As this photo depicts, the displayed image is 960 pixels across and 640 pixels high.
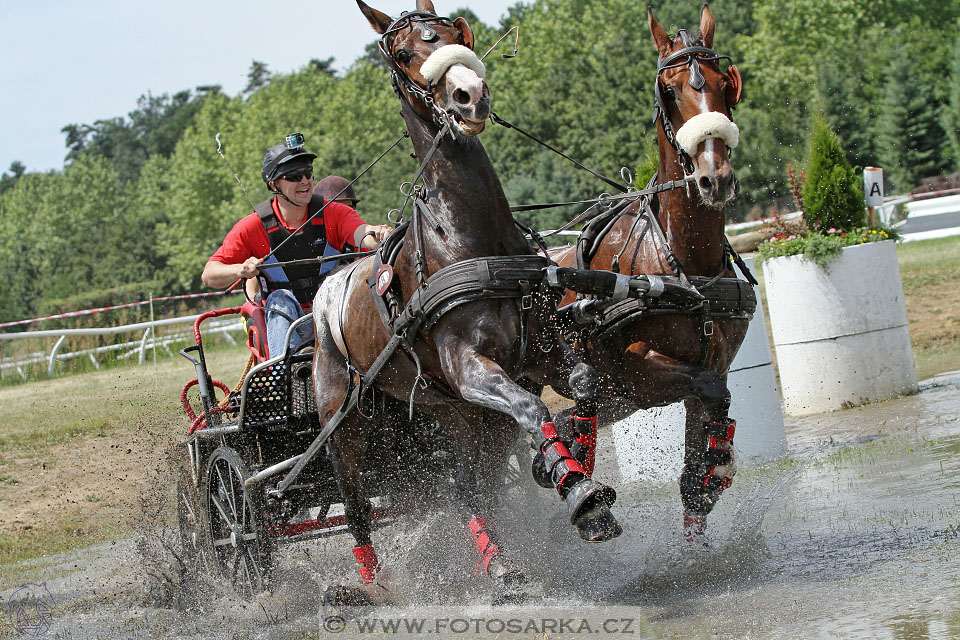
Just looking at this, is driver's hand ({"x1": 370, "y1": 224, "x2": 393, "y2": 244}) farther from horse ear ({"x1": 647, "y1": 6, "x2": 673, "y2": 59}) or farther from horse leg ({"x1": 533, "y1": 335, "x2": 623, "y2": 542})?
horse ear ({"x1": 647, "y1": 6, "x2": 673, "y2": 59})

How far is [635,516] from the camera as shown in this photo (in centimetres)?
616

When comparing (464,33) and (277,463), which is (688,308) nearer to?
(464,33)

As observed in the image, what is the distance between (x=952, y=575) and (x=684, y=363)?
1374 millimetres

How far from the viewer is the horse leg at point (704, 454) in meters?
4.59

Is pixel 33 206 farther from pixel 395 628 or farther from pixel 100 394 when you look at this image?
pixel 395 628

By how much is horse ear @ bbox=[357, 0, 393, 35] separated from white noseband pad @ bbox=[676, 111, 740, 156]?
1347 mm

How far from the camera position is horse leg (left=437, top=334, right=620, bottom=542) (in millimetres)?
3643

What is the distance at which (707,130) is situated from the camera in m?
4.36

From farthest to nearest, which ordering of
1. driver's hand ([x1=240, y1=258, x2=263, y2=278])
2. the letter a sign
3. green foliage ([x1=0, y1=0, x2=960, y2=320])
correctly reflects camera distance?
green foliage ([x1=0, y1=0, x2=960, y2=320]) → the letter a sign → driver's hand ([x1=240, y1=258, x2=263, y2=278])

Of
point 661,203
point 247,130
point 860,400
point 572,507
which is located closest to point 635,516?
point 661,203

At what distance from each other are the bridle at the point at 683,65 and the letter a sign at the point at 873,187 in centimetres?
546

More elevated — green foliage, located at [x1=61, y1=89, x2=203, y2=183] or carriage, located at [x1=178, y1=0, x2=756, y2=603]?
green foliage, located at [x1=61, y1=89, x2=203, y2=183]

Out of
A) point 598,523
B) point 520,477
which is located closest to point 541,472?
point 598,523

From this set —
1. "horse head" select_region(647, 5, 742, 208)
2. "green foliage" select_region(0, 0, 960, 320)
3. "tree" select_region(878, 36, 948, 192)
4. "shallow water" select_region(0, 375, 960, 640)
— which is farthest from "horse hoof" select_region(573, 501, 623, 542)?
"tree" select_region(878, 36, 948, 192)
